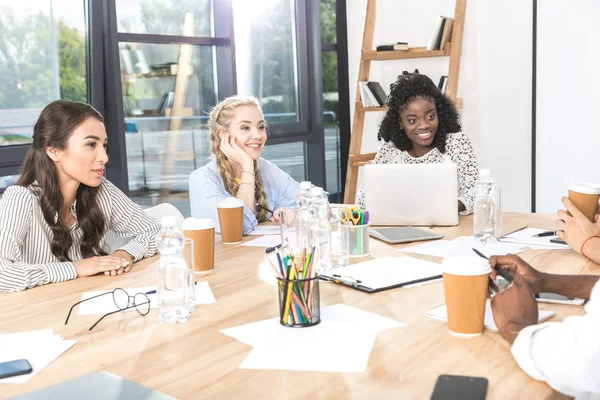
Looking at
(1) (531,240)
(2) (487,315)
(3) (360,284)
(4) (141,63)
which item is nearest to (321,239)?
(3) (360,284)

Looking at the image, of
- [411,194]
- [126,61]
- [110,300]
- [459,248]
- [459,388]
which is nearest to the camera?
[459,388]

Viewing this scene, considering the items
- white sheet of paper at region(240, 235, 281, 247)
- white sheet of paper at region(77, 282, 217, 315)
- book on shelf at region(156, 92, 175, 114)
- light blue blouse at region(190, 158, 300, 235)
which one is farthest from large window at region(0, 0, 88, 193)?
white sheet of paper at region(77, 282, 217, 315)

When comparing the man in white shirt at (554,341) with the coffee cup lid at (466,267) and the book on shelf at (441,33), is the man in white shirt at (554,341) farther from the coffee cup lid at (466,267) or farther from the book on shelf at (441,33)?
the book on shelf at (441,33)

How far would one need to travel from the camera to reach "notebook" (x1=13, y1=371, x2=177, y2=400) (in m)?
1.00

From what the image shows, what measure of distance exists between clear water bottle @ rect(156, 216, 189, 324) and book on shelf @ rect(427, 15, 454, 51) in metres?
3.33

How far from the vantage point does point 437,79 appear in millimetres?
4566

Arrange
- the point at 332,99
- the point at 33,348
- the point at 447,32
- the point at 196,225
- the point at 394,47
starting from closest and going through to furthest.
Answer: the point at 33,348, the point at 196,225, the point at 447,32, the point at 394,47, the point at 332,99

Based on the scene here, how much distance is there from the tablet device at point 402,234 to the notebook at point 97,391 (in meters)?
1.14

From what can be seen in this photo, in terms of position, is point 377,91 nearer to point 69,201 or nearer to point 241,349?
point 69,201

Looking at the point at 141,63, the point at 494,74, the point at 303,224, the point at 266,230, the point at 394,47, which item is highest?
the point at 394,47

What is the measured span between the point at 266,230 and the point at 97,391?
140 centimetres

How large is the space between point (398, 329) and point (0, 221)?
3.84 feet

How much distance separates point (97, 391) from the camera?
1.02m

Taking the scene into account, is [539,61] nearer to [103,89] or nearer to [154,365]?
[103,89]
